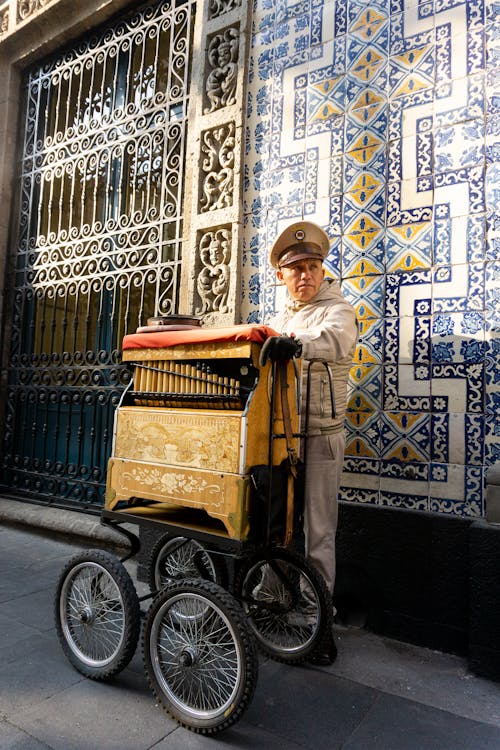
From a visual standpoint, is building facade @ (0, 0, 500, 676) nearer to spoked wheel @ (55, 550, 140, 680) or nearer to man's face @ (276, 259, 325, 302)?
man's face @ (276, 259, 325, 302)

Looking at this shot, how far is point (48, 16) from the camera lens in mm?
5828

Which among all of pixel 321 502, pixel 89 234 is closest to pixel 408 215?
pixel 321 502

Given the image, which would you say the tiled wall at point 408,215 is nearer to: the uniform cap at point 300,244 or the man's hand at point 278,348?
the uniform cap at point 300,244

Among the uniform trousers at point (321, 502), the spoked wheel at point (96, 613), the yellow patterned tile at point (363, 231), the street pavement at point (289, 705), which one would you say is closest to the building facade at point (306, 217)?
the yellow patterned tile at point (363, 231)

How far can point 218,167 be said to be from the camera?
421 centimetres

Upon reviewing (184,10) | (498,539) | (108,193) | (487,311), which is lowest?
(498,539)

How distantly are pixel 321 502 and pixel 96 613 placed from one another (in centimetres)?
127

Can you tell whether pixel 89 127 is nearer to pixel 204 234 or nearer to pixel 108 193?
pixel 108 193

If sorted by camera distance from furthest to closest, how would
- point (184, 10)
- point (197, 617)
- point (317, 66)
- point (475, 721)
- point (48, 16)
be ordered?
point (48, 16) → point (184, 10) → point (317, 66) → point (475, 721) → point (197, 617)

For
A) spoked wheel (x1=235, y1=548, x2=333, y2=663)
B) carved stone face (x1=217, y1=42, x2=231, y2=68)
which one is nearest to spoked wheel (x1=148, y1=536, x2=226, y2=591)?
spoked wheel (x1=235, y1=548, x2=333, y2=663)

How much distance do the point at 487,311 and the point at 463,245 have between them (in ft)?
1.38

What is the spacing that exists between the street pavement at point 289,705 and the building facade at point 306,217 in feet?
0.90

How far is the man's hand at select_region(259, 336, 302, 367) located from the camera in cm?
219

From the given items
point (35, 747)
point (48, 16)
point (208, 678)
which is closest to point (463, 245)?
point (208, 678)
